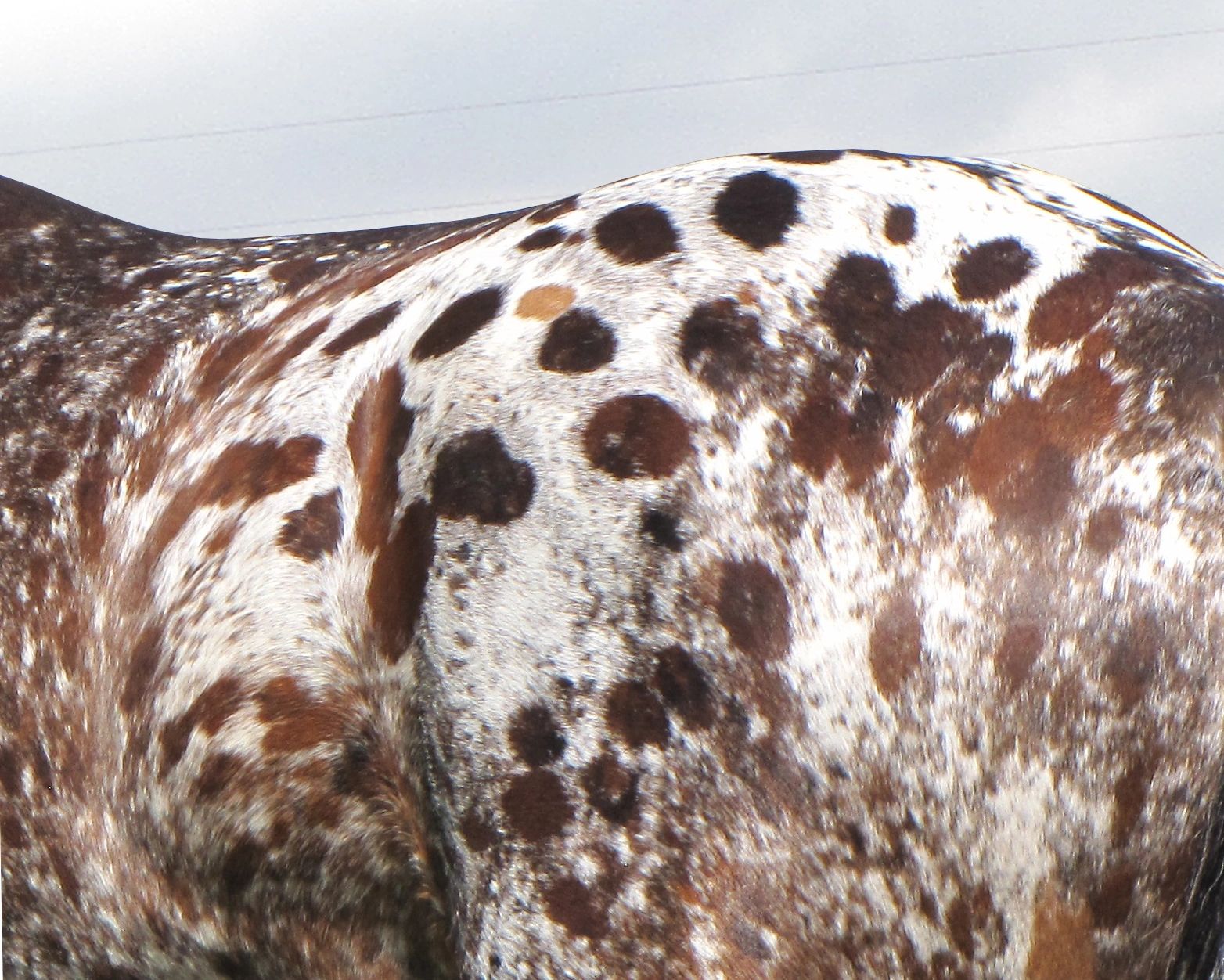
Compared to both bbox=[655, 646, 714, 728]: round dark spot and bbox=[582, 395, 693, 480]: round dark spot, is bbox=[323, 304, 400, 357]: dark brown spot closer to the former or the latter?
bbox=[582, 395, 693, 480]: round dark spot

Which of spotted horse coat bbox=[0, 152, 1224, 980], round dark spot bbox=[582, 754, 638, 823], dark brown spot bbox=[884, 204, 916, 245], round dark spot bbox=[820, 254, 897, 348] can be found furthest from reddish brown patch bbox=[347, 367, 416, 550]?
dark brown spot bbox=[884, 204, 916, 245]

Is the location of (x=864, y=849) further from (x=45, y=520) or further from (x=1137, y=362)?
(x=45, y=520)

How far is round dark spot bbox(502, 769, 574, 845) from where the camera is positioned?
6.03ft

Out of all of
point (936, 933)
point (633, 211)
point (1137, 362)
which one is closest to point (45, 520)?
point (633, 211)

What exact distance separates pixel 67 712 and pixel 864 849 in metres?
1.31

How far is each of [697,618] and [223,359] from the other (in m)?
1.07

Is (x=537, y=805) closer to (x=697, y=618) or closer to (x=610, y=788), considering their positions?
(x=610, y=788)

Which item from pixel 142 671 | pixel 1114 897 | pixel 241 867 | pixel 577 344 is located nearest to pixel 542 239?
pixel 577 344

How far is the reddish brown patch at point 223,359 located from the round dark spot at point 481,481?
599 millimetres

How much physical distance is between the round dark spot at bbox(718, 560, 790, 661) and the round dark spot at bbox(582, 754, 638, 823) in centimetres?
23

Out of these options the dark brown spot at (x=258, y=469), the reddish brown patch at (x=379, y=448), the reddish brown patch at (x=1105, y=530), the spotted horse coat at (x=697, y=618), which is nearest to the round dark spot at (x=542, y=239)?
the spotted horse coat at (x=697, y=618)

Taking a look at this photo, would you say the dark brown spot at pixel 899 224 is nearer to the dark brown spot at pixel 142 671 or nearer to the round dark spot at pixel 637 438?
the round dark spot at pixel 637 438

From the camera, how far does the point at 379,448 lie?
6.65ft

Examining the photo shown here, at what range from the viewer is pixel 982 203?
1968 mm
